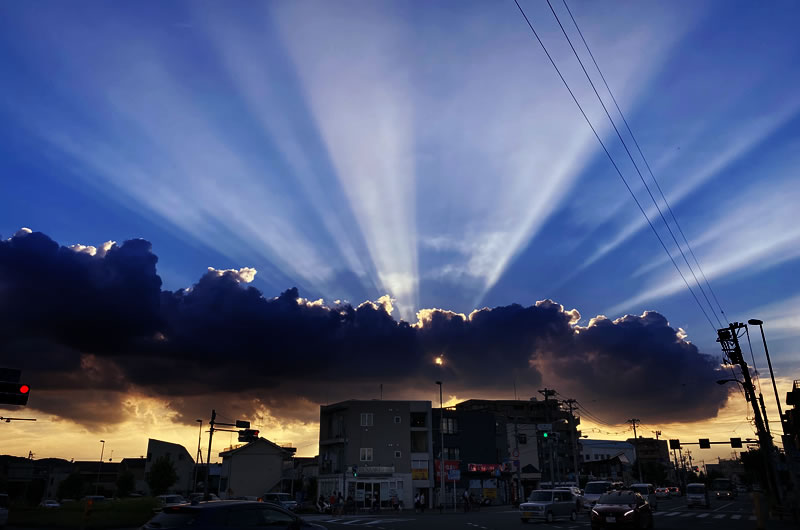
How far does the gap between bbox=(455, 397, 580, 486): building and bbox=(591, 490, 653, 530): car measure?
836 inches

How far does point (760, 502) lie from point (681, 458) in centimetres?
17919

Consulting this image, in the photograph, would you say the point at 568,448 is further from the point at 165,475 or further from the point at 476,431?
the point at 165,475

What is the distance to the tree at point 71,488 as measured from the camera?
308 feet

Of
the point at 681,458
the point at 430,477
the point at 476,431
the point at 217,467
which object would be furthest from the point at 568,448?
the point at 681,458

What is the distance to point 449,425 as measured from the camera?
68000 mm

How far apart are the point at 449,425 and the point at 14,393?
2132 inches

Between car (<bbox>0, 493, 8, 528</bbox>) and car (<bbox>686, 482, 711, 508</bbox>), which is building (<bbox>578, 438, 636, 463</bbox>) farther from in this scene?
car (<bbox>0, 493, 8, 528</bbox>)

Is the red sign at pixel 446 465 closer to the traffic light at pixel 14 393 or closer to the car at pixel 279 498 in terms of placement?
the car at pixel 279 498

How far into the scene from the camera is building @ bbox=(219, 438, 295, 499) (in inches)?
3049

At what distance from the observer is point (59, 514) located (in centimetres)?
2606

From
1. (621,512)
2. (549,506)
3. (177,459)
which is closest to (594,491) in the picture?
(549,506)

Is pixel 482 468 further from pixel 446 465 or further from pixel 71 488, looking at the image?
pixel 71 488

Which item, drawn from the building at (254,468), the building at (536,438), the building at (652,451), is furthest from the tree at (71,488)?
the building at (652,451)

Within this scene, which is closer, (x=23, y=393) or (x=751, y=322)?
(x=23, y=393)
